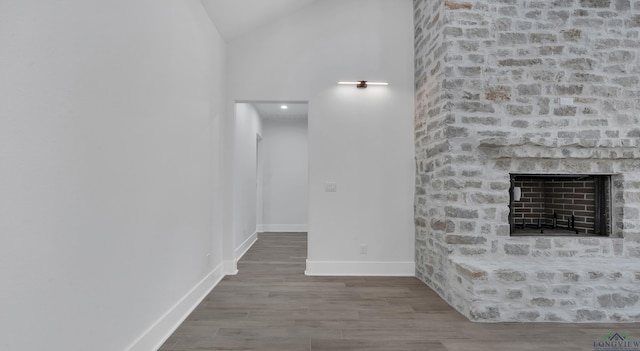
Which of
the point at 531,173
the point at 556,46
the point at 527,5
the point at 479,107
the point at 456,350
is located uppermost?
the point at 527,5

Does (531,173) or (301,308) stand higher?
(531,173)

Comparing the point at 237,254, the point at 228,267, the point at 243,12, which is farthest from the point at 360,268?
the point at 243,12

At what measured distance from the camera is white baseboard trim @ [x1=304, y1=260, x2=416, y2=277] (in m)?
4.13

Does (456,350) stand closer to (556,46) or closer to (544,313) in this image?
(544,313)

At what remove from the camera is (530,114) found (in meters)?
3.35

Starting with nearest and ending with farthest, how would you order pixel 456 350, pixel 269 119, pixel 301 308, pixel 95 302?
pixel 95 302 → pixel 456 350 → pixel 301 308 → pixel 269 119

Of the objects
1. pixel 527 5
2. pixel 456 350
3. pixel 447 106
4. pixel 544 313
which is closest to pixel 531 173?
pixel 447 106

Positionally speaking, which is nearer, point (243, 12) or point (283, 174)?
point (243, 12)

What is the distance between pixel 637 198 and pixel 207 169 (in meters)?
4.35

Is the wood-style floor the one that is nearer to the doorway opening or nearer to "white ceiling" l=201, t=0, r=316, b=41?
"white ceiling" l=201, t=0, r=316, b=41

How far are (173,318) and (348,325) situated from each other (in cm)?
137

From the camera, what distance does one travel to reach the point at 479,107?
3.35 metres

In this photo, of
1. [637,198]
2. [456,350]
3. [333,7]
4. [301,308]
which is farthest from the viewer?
[333,7]

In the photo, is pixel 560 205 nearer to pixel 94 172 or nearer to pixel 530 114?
pixel 530 114
